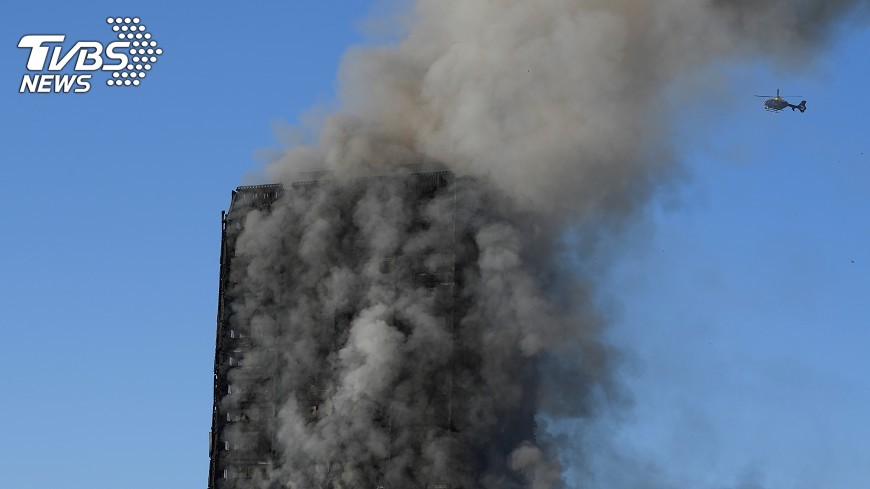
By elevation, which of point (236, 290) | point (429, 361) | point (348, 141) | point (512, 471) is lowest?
point (512, 471)

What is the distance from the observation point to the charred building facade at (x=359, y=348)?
276ft

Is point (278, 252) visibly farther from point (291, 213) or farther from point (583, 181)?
point (583, 181)

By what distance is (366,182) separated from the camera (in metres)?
87.6

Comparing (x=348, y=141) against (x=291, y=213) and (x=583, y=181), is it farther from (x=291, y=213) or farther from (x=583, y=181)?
(x=583, y=181)

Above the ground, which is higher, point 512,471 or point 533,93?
point 533,93

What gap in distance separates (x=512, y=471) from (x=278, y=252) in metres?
18.0

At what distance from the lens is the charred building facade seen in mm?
84188

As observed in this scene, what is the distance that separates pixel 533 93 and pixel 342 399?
64.9ft

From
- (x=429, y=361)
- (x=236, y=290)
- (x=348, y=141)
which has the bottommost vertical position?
(x=429, y=361)

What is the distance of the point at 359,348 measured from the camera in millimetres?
85000

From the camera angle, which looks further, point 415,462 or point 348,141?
point 348,141

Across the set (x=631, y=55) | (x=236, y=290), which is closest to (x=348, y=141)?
(x=236, y=290)

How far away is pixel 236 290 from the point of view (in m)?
90.7

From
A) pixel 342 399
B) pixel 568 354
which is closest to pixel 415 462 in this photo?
pixel 342 399
